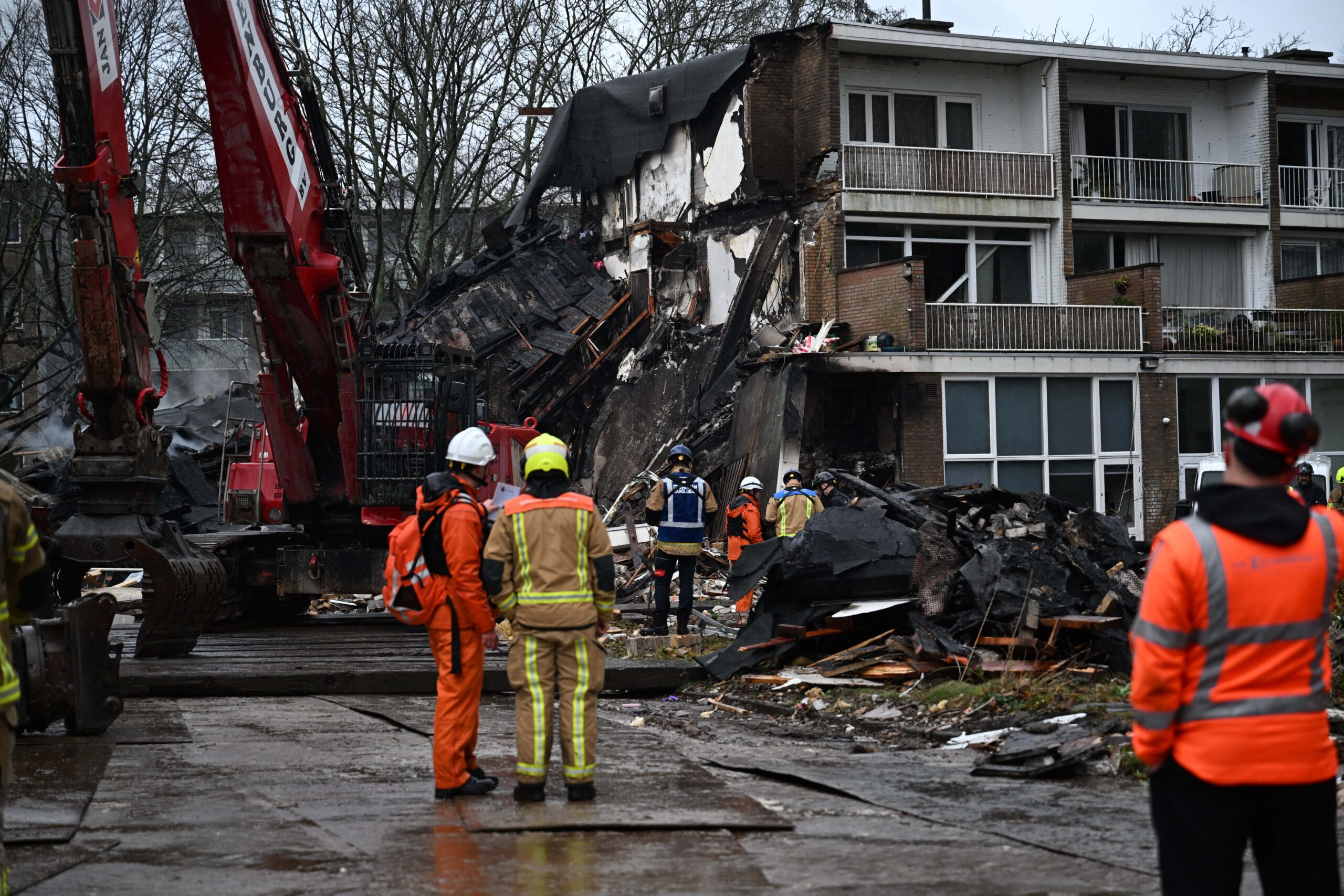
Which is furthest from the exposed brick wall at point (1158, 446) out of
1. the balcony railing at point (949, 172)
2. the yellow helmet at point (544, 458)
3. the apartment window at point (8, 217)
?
the yellow helmet at point (544, 458)

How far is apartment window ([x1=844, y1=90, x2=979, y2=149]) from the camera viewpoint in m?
28.8

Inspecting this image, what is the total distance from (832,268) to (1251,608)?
2406 cm

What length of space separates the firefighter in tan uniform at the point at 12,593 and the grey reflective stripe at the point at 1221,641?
3381mm

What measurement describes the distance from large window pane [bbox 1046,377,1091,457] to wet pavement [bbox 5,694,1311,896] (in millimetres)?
19144

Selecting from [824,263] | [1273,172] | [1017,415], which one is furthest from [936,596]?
[1273,172]

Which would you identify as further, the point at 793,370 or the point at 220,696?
the point at 793,370

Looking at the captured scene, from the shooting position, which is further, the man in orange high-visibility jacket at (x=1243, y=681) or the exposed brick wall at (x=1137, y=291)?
the exposed brick wall at (x=1137, y=291)

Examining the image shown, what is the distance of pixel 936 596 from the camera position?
11758mm

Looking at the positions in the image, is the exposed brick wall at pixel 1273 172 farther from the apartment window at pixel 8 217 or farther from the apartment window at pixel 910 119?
the apartment window at pixel 8 217

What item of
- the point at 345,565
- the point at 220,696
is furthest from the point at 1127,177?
the point at 220,696

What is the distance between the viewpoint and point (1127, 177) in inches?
1211

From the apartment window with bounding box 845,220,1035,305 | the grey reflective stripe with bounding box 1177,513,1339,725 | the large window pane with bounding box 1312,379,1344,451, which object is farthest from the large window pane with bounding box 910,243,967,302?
the grey reflective stripe with bounding box 1177,513,1339,725

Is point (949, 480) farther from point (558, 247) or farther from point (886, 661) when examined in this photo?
point (886, 661)

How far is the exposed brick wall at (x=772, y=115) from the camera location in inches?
1109
